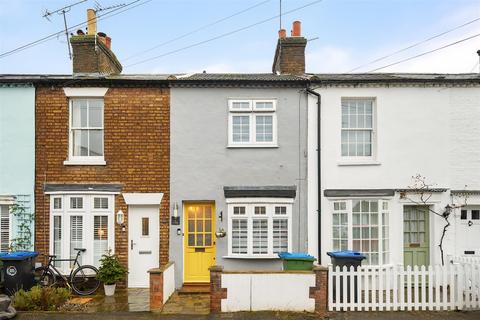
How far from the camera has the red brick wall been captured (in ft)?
37.2

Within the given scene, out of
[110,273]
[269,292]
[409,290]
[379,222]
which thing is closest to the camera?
[269,292]

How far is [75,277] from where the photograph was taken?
10.8 meters

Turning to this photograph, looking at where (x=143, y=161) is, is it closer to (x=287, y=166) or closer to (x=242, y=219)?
(x=242, y=219)

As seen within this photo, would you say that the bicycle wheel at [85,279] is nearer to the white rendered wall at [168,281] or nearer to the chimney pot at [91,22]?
the white rendered wall at [168,281]

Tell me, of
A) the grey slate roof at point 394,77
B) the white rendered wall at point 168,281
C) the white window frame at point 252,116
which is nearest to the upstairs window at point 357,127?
the grey slate roof at point 394,77

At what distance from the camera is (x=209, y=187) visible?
37.5 feet

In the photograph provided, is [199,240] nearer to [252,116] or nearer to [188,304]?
[188,304]

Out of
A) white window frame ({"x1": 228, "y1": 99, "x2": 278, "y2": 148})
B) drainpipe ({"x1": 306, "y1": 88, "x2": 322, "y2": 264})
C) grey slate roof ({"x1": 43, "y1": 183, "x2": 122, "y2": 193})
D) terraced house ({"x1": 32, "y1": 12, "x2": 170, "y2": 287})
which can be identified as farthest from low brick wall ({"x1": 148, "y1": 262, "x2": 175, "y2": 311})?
drainpipe ({"x1": 306, "y1": 88, "x2": 322, "y2": 264})

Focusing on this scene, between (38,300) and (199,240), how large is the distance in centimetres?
431

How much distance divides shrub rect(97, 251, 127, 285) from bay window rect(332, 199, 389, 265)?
19.7ft

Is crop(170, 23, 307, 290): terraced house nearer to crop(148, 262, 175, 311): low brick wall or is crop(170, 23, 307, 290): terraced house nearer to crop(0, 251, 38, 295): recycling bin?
crop(148, 262, 175, 311): low brick wall

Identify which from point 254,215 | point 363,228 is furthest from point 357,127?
point 254,215

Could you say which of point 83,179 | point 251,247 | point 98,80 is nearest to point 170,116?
point 98,80

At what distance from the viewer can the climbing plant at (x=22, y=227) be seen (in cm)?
1120
